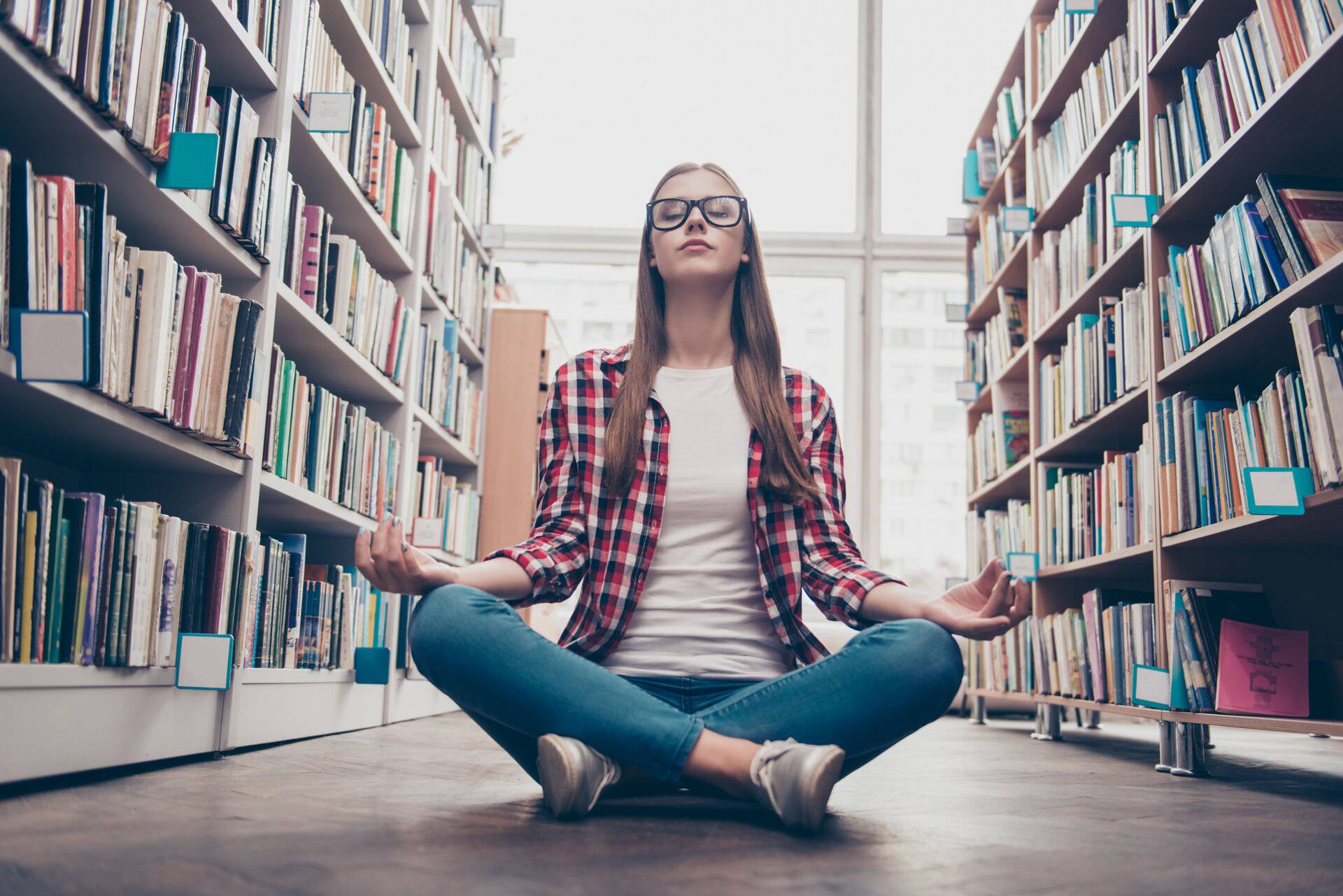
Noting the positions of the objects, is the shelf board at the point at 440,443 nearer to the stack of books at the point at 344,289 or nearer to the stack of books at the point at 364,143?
the stack of books at the point at 344,289

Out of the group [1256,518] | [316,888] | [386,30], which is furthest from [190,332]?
[1256,518]

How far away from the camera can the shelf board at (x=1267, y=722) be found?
Result: 6.18 feet

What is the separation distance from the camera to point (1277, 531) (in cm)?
206

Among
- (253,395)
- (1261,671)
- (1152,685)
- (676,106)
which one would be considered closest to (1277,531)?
(1261,671)

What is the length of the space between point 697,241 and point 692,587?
0.53 meters

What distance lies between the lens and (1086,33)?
10.3ft

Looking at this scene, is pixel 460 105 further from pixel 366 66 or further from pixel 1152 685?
pixel 1152 685

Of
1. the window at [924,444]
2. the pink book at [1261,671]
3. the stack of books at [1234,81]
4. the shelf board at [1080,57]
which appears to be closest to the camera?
the stack of books at [1234,81]

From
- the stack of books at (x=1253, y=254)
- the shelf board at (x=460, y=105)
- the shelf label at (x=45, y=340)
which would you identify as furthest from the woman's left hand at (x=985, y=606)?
the shelf board at (x=460, y=105)

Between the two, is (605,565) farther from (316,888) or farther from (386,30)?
(386,30)

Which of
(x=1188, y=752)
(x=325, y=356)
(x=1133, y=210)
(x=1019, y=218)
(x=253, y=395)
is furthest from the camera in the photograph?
(x=1019, y=218)

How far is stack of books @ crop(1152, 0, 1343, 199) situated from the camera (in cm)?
188

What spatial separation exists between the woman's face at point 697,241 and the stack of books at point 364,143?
39.0 inches

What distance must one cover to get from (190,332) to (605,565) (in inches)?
31.5
